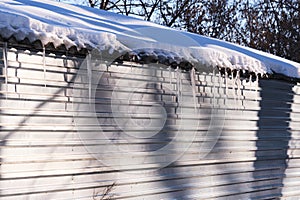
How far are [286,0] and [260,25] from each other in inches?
49.6

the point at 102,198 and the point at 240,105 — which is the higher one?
the point at 240,105

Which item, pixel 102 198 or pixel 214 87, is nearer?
pixel 102 198

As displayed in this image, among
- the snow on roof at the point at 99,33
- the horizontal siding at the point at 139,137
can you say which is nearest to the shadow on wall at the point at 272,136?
the horizontal siding at the point at 139,137

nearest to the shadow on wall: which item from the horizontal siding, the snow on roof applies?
the horizontal siding

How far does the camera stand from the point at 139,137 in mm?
6633

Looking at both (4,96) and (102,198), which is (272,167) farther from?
(4,96)

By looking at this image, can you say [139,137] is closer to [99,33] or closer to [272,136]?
[99,33]

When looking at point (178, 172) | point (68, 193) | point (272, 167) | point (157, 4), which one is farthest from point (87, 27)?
point (157, 4)

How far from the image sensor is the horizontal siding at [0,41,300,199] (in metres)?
5.34

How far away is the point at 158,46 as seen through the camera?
20.5ft

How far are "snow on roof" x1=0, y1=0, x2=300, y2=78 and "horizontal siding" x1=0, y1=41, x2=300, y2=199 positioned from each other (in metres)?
0.35

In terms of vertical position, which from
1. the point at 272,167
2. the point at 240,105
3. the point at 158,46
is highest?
the point at 158,46

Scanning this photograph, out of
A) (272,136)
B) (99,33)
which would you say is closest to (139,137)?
(99,33)

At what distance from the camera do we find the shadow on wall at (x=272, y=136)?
8.90 m
